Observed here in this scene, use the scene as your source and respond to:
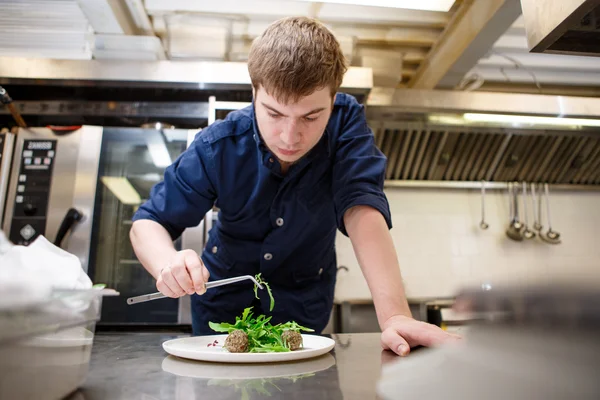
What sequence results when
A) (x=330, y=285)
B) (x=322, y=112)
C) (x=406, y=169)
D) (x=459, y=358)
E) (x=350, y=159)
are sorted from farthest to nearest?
(x=406, y=169)
(x=330, y=285)
(x=350, y=159)
(x=322, y=112)
(x=459, y=358)

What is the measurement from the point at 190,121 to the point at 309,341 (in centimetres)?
175

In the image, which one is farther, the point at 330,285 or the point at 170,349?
the point at 330,285

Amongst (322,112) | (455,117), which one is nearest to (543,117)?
(455,117)

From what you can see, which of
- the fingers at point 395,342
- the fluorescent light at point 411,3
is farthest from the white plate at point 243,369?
the fluorescent light at point 411,3

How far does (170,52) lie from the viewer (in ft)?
8.02

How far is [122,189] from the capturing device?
2.31 meters

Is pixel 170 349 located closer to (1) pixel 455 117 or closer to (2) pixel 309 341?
(2) pixel 309 341

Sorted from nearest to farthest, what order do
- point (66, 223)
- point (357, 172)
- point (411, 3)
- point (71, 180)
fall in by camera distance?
point (357, 172) < point (411, 3) < point (66, 223) < point (71, 180)

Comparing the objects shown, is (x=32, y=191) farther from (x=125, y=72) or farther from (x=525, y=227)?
(x=525, y=227)

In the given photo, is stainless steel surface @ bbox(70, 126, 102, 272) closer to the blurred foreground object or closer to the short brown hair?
the short brown hair

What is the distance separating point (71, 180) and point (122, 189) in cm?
24

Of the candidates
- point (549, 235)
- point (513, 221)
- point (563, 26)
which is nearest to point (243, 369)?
point (563, 26)

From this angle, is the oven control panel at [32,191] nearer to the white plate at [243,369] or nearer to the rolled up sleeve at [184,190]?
the rolled up sleeve at [184,190]

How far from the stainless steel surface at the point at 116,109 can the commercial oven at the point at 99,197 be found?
124 mm
